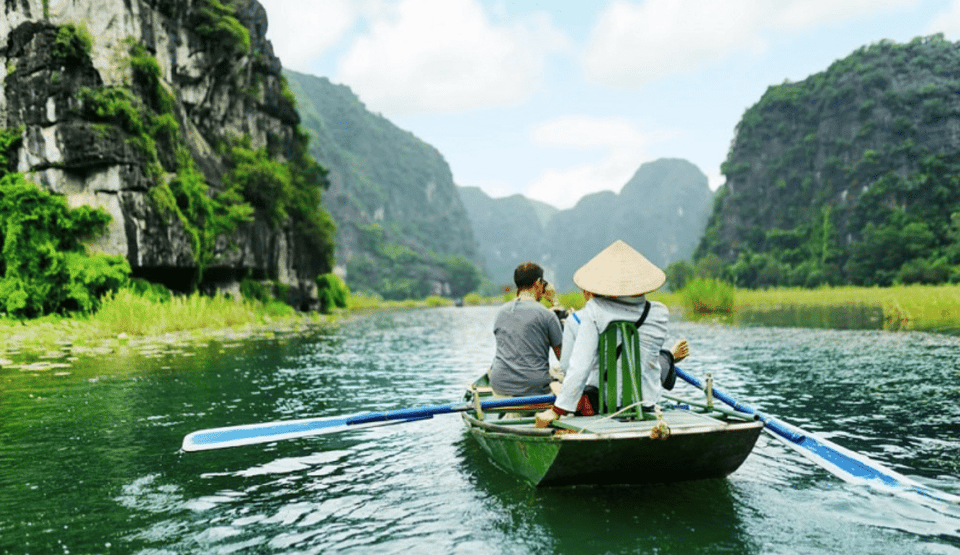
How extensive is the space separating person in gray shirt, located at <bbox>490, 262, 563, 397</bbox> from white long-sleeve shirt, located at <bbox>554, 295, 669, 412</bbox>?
3.51 ft

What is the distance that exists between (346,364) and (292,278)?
2255 centimetres

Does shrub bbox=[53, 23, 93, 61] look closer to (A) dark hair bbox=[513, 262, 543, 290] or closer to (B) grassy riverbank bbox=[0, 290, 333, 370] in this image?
(B) grassy riverbank bbox=[0, 290, 333, 370]

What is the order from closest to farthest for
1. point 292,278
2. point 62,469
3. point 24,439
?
point 62,469
point 24,439
point 292,278

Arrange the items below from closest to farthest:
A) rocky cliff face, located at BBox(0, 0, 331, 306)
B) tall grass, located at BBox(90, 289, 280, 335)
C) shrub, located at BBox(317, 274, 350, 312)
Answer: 1. tall grass, located at BBox(90, 289, 280, 335)
2. rocky cliff face, located at BBox(0, 0, 331, 306)
3. shrub, located at BBox(317, 274, 350, 312)

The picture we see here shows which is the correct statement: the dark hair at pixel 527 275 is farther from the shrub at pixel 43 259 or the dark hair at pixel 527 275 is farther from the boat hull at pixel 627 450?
the shrub at pixel 43 259

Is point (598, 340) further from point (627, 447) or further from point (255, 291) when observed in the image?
point (255, 291)

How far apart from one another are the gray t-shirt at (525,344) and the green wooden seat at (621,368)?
1156 millimetres

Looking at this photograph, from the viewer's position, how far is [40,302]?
64.6 ft

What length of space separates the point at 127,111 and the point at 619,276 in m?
22.1

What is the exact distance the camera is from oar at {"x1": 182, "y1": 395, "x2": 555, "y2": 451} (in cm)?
525

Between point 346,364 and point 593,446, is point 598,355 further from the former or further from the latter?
point 346,364

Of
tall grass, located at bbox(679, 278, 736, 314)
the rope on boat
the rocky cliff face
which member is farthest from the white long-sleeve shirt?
tall grass, located at bbox(679, 278, 736, 314)

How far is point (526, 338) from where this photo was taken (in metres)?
5.81

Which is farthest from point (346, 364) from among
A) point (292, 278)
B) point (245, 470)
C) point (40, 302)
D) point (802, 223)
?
point (802, 223)
